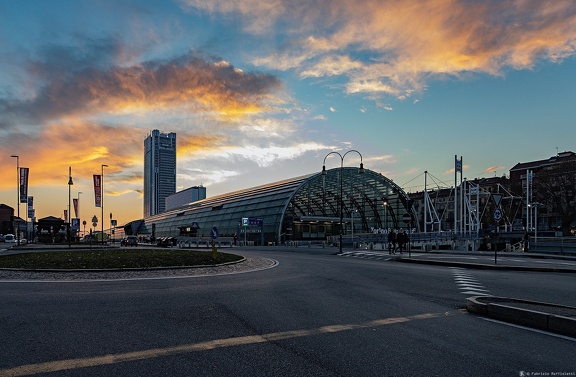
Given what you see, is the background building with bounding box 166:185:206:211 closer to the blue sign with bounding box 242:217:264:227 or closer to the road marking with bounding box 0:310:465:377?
the blue sign with bounding box 242:217:264:227

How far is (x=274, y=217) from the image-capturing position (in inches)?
2539

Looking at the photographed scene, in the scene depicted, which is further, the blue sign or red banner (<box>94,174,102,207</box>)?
the blue sign

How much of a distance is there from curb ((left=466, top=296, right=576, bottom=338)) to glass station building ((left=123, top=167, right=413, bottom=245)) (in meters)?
54.3

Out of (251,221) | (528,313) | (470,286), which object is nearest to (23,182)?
(251,221)

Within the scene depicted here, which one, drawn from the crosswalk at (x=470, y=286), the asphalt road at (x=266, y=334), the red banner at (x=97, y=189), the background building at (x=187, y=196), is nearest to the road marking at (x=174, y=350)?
the asphalt road at (x=266, y=334)

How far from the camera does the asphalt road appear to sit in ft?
16.9

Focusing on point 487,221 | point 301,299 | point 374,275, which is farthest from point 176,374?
point 487,221

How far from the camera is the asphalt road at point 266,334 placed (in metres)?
5.16

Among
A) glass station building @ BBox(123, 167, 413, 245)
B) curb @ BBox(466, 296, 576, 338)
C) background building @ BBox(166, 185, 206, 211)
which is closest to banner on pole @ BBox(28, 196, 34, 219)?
glass station building @ BBox(123, 167, 413, 245)

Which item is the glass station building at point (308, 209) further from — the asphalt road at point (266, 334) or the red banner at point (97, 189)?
the asphalt road at point (266, 334)

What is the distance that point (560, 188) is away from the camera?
79250 mm

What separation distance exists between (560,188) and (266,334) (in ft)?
295

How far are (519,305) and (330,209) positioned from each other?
254 feet

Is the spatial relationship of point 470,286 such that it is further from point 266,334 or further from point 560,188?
point 560,188
